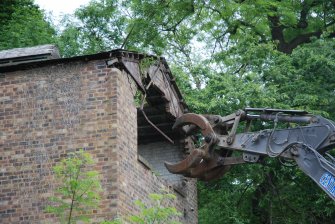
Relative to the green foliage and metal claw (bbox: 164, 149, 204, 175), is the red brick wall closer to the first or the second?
metal claw (bbox: 164, 149, 204, 175)

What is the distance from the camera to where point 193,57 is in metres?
33.0

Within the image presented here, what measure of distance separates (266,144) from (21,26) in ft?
63.2

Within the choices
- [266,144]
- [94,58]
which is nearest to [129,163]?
[94,58]

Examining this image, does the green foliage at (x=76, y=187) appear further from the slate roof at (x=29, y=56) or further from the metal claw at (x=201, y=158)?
the slate roof at (x=29, y=56)

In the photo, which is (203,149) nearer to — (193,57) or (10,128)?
(10,128)

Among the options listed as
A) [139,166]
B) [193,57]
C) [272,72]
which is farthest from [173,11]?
[139,166]

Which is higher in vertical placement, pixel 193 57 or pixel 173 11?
pixel 173 11

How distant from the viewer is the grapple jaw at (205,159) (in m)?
15.9

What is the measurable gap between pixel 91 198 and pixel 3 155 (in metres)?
3.53

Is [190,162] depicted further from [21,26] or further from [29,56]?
[21,26]

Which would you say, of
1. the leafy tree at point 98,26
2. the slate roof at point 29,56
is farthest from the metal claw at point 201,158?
the leafy tree at point 98,26

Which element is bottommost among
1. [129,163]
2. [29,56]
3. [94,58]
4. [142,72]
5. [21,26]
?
[129,163]

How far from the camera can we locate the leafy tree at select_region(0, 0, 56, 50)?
99.7 ft

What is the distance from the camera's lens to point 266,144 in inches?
594
